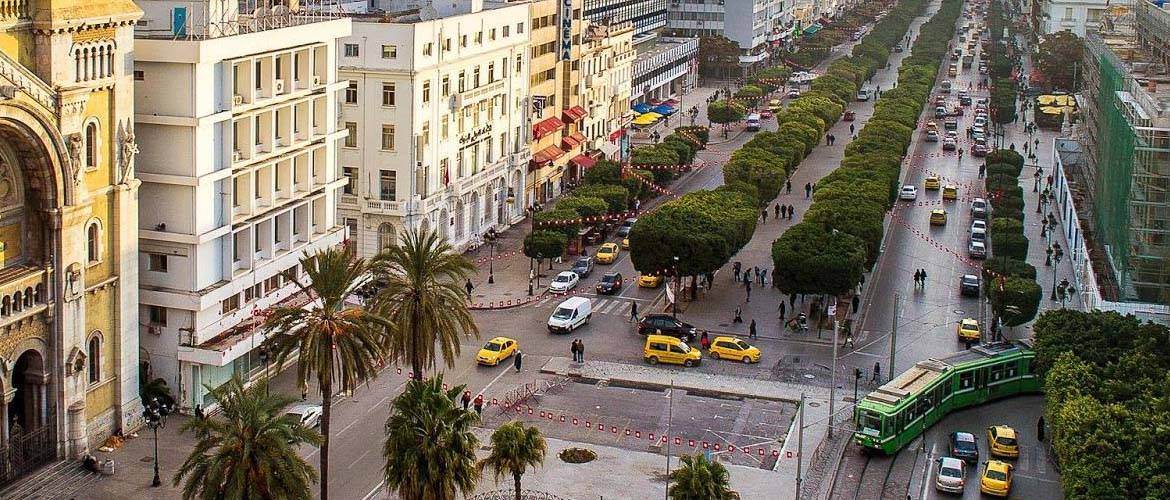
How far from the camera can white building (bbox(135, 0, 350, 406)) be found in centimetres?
7025

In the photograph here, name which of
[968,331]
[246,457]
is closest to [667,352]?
[968,331]

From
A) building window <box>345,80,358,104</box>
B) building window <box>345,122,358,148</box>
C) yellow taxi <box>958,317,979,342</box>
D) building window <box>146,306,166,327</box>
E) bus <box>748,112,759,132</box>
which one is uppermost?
building window <box>345,80,358,104</box>

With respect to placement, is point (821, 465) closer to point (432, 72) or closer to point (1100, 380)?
point (1100, 380)

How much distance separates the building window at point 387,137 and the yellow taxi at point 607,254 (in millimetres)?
18335

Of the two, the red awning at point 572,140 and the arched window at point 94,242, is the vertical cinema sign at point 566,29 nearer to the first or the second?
the red awning at point 572,140

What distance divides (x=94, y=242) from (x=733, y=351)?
35673mm

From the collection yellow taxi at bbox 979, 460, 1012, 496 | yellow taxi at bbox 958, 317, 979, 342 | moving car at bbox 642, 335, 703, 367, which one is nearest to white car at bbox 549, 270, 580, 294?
moving car at bbox 642, 335, 703, 367

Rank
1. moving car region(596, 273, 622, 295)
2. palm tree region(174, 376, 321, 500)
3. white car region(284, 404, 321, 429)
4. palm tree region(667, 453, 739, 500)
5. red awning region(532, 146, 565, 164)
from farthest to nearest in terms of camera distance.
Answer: red awning region(532, 146, 565, 164) < moving car region(596, 273, 622, 295) < white car region(284, 404, 321, 429) < palm tree region(667, 453, 739, 500) < palm tree region(174, 376, 321, 500)

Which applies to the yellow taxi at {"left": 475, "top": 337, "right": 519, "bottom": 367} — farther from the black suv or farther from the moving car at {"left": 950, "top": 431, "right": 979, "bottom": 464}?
the moving car at {"left": 950, "top": 431, "right": 979, "bottom": 464}

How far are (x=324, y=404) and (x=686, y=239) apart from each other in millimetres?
38375

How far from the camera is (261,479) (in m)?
49.9

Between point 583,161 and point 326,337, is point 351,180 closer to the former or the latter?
point 583,161

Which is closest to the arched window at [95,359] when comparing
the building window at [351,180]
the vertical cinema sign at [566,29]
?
the building window at [351,180]

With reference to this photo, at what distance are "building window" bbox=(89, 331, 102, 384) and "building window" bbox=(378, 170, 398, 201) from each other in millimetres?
34806
